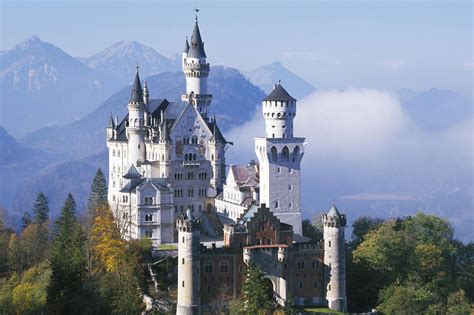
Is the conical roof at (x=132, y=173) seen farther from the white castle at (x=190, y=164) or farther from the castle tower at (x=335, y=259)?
the castle tower at (x=335, y=259)

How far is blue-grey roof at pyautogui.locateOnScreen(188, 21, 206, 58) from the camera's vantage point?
374 feet

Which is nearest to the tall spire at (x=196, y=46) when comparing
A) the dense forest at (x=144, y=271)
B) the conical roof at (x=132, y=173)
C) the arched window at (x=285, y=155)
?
the conical roof at (x=132, y=173)

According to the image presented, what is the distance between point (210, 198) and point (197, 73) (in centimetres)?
1419

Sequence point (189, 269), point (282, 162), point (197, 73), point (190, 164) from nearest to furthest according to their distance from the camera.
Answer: point (189, 269) → point (282, 162) → point (190, 164) → point (197, 73)

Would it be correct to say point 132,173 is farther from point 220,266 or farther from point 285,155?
point 220,266

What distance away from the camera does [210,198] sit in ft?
351

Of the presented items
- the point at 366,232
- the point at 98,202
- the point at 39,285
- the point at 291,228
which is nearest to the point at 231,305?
the point at 291,228

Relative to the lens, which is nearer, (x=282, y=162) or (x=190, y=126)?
(x=282, y=162)

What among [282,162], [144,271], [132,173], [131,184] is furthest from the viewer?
[132,173]

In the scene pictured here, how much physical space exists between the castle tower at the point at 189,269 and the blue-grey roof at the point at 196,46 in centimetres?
3327

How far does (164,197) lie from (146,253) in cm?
916

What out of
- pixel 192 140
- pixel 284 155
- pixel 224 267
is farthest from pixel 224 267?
pixel 192 140

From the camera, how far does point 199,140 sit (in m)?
107

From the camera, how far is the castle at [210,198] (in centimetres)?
8594
